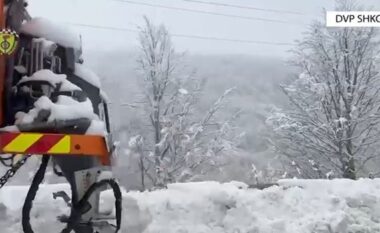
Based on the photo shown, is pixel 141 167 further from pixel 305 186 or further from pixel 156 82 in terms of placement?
pixel 305 186

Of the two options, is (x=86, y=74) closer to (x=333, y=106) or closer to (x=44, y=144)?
(x=44, y=144)

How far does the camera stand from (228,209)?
5.43 meters

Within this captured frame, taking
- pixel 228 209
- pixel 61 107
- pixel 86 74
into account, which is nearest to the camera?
pixel 61 107

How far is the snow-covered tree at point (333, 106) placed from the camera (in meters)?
26.6

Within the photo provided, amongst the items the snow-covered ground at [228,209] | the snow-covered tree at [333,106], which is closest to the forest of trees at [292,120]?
the snow-covered tree at [333,106]

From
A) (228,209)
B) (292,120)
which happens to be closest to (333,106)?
(292,120)

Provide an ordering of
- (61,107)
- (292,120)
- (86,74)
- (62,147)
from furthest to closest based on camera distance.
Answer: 1. (292,120)
2. (86,74)
3. (61,107)
4. (62,147)

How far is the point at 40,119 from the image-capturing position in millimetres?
3514

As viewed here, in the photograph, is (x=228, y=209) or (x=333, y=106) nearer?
(x=228, y=209)

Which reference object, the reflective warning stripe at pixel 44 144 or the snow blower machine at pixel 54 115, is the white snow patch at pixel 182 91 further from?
A: the reflective warning stripe at pixel 44 144

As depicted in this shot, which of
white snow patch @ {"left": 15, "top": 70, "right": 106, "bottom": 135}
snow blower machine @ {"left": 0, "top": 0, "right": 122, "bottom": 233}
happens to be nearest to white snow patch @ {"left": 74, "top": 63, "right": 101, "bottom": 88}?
snow blower machine @ {"left": 0, "top": 0, "right": 122, "bottom": 233}

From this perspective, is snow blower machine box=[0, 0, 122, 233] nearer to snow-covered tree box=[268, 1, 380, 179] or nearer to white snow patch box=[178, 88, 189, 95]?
snow-covered tree box=[268, 1, 380, 179]

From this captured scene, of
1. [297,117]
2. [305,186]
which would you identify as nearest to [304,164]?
[297,117]

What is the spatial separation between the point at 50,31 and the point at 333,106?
24305 mm
